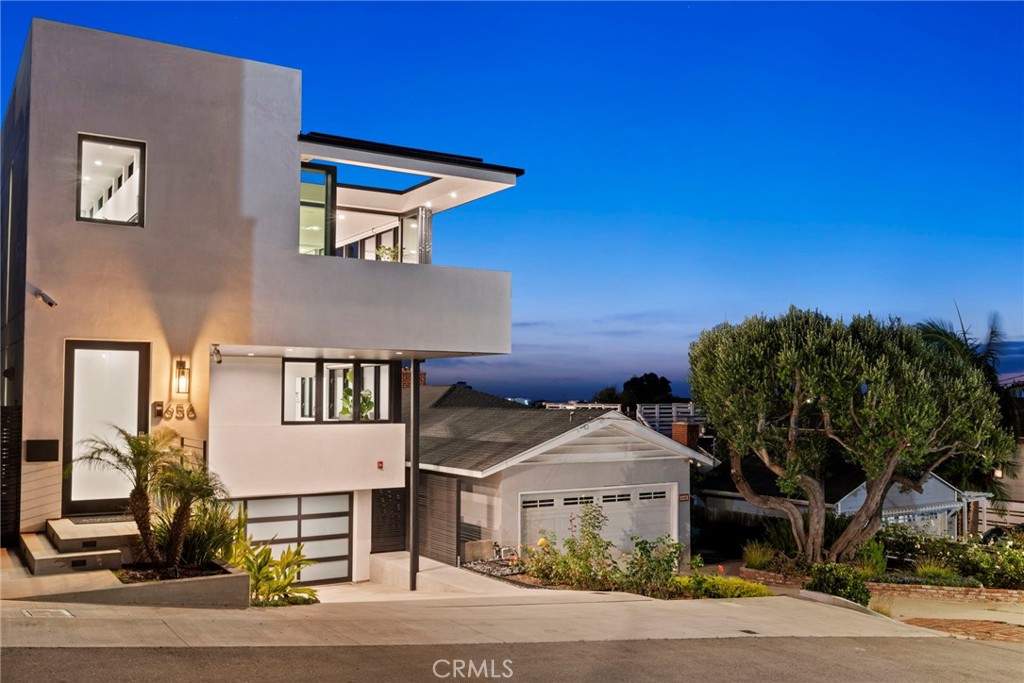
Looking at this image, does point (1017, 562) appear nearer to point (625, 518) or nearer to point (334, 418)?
point (625, 518)

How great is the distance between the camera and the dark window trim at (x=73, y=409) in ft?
40.9

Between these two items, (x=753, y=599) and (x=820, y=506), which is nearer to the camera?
(x=753, y=599)

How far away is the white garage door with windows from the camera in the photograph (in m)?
19.5

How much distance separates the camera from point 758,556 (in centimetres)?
2139

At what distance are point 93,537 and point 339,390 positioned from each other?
6830mm

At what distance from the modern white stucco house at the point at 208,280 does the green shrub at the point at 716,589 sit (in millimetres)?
5180

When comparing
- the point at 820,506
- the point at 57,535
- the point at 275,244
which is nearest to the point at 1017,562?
the point at 820,506

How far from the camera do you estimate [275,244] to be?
14.2m

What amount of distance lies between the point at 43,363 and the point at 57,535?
8.90ft

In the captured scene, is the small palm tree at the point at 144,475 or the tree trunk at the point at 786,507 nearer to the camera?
the small palm tree at the point at 144,475

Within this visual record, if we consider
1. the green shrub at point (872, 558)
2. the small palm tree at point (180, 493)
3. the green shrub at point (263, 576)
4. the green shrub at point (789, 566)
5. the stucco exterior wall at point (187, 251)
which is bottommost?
the green shrub at point (789, 566)

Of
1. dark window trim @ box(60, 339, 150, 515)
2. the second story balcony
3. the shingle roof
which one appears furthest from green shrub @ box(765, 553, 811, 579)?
dark window trim @ box(60, 339, 150, 515)

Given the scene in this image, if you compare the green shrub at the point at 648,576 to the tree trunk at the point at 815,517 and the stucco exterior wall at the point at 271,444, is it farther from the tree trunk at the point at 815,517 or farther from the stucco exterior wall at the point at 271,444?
the tree trunk at the point at 815,517

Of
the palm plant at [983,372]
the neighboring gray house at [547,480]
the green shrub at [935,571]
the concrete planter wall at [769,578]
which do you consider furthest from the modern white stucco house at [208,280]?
the palm plant at [983,372]
